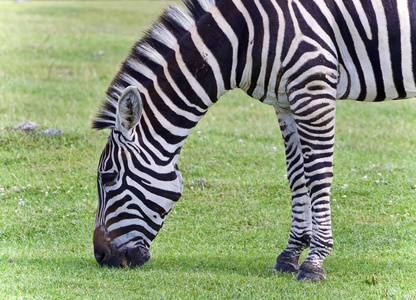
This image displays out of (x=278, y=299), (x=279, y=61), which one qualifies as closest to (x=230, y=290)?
(x=278, y=299)

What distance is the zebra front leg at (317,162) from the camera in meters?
6.19

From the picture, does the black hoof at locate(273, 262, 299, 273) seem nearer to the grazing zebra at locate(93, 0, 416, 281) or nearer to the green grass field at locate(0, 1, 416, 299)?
the green grass field at locate(0, 1, 416, 299)

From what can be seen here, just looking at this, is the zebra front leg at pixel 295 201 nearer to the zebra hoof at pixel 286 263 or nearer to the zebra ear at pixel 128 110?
the zebra hoof at pixel 286 263

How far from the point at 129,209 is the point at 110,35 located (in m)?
17.8

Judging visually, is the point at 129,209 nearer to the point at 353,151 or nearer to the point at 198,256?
the point at 198,256

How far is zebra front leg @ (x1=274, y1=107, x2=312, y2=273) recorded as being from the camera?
6.91 m

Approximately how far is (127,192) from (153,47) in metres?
1.48

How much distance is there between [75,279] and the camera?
611 cm

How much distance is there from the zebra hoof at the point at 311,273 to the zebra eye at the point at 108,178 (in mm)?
2098

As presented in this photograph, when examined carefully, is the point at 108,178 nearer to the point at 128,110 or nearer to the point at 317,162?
the point at 128,110

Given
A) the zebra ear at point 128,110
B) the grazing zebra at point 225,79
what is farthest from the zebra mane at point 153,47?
the zebra ear at point 128,110

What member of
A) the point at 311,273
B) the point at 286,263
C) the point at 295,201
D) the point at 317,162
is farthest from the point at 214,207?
the point at 317,162

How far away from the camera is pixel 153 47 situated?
6.40 m

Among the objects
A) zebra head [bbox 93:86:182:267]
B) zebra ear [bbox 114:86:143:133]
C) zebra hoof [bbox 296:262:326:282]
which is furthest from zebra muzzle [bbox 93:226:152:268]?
zebra hoof [bbox 296:262:326:282]
